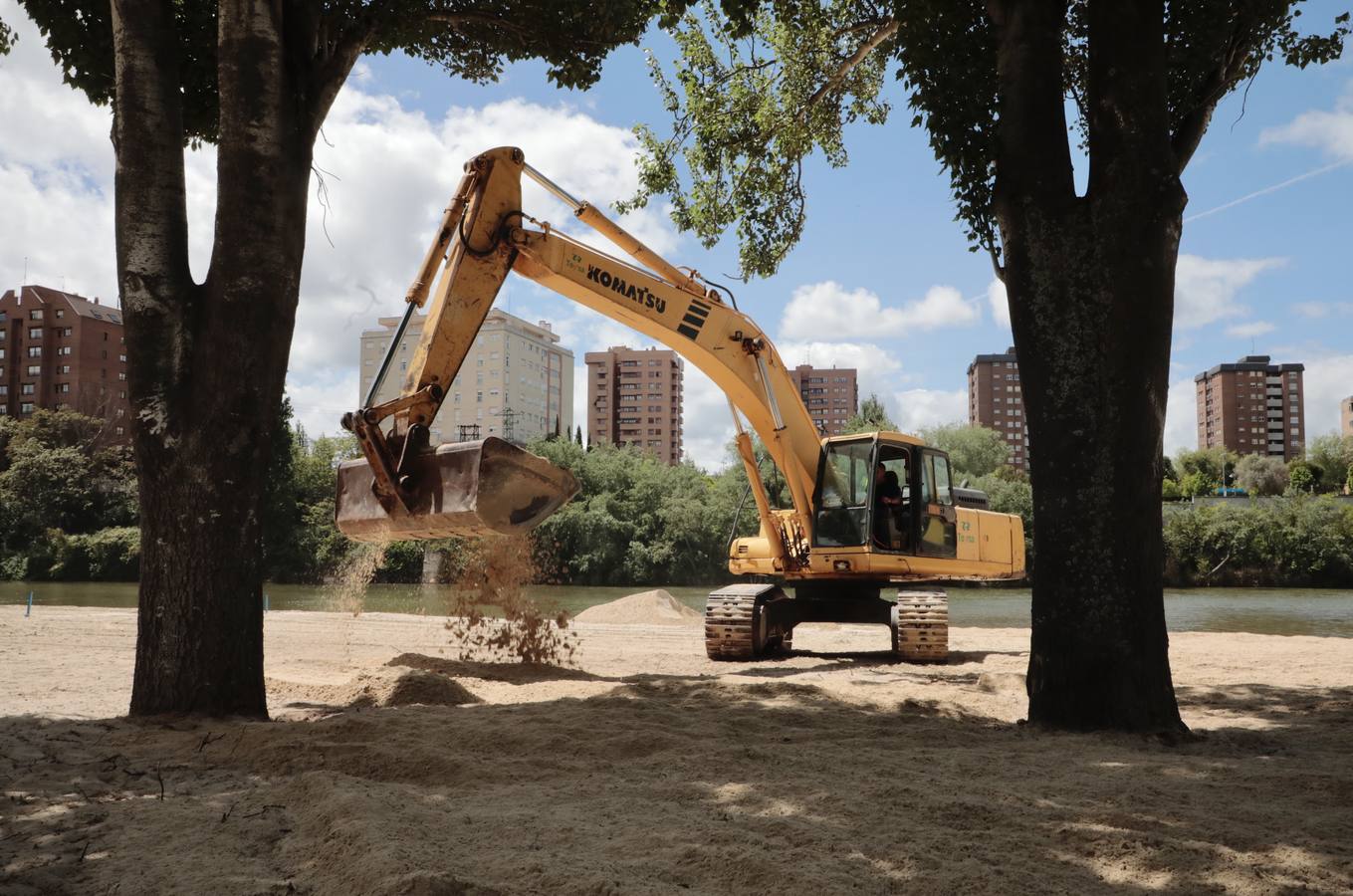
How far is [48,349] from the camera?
8056 cm

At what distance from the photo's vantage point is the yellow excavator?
7.11 metres

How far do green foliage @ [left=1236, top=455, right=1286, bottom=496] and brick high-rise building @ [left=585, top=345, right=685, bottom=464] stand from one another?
65.3 meters

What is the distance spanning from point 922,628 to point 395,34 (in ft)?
26.5

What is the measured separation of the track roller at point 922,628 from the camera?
11.1m

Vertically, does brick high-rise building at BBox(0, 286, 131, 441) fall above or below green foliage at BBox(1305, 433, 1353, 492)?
above

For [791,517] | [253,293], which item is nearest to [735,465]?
[791,517]

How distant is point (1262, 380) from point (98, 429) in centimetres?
13376

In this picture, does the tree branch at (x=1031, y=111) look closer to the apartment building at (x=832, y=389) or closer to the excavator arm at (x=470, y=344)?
the excavator arm at (x=470, y=344)

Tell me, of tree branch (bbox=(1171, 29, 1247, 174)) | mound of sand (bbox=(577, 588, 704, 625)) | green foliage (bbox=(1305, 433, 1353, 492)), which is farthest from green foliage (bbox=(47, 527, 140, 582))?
green foliage (bbox=(1305, 433, 1353, 492))

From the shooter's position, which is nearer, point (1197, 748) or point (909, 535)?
point (1197, 748)

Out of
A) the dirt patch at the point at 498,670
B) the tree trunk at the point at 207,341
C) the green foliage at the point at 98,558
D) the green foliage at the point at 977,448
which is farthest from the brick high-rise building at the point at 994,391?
the tree trunk at the point at 207,341

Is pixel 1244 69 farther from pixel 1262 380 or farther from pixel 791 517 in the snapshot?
pixel 1262 380

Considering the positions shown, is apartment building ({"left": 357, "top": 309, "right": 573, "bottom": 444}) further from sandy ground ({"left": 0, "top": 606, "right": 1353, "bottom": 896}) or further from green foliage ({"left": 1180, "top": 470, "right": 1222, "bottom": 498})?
sandy ground ({"left": 0, "top": 606, "right": 1353, "bottom": 896})

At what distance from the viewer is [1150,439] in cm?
587
